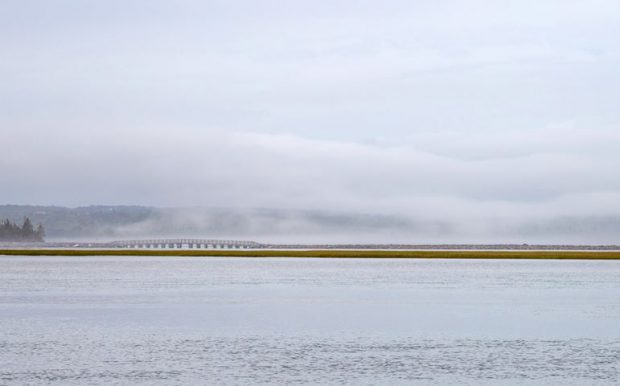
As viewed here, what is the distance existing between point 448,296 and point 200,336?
27679mm

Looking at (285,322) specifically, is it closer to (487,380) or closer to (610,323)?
(610,323)

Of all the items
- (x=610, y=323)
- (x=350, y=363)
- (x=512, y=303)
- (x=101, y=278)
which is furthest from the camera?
(x=101, y=278)

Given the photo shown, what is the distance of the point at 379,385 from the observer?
1213 inches

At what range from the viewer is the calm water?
32.9 meters

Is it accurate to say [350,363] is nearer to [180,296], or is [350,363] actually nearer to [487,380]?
[487,380]

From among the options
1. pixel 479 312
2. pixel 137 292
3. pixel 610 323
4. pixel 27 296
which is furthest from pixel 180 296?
pixel 610 323

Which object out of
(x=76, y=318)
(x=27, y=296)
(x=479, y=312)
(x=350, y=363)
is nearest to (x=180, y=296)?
(x=27, y=296)

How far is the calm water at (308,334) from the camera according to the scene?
3288 centimetres

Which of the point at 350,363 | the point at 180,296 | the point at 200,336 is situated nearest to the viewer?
the point at 350,363

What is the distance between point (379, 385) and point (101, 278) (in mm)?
63317

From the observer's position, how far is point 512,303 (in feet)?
202

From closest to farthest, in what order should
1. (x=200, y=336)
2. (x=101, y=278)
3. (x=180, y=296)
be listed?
(x=200, y=336) → (x=180, y=296) → (x=101, y=278)

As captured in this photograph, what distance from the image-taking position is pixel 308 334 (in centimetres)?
4441

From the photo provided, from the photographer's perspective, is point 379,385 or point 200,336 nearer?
point 379,385
